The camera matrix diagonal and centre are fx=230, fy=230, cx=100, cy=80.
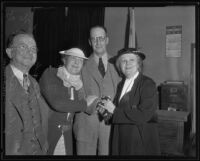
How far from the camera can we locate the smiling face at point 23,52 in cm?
148

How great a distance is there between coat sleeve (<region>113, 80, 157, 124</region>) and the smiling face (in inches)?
25.7

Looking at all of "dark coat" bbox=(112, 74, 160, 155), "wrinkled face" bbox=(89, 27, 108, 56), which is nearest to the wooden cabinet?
"dark coat" bbox=(112, 74, 160, 155)

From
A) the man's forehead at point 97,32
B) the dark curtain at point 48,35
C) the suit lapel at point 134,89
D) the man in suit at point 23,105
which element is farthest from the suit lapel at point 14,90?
the suit lapel at point 134,89

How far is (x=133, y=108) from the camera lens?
4.87ft

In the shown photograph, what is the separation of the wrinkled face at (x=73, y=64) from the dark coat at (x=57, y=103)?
90 mm

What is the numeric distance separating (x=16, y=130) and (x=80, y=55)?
0.63 metres

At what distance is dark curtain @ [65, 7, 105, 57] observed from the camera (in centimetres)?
154

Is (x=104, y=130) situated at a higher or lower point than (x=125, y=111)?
lower

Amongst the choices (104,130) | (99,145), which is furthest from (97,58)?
(99,145)

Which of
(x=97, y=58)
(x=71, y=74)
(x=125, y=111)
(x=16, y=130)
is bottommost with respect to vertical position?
(x=16, y=130)

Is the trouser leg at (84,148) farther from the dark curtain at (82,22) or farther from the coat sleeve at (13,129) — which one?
the dark curtain at (82,22)

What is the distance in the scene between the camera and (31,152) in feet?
5.00

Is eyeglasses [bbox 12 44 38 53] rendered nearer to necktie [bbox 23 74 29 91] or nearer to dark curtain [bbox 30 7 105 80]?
dark curtain [bbox 30 7 105 80]

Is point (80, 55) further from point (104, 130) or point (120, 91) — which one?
point (104, 130)
